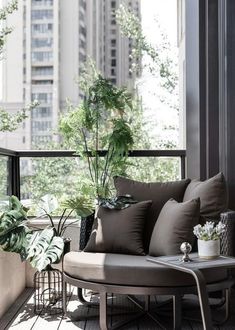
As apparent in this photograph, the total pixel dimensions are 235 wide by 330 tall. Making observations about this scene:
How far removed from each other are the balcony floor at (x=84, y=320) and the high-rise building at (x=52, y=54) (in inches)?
179

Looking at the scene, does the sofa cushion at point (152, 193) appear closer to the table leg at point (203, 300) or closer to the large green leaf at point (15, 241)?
the large green leaf at point (15, 241)

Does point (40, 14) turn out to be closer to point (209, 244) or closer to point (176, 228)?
point (176, 228)

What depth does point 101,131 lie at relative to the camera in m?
4.58

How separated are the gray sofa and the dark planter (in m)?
0.20

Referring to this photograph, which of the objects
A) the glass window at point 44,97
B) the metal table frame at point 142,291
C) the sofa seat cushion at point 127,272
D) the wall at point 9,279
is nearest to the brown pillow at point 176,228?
the sofa seat cushion at point 127,272

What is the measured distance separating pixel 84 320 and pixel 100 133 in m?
1.82

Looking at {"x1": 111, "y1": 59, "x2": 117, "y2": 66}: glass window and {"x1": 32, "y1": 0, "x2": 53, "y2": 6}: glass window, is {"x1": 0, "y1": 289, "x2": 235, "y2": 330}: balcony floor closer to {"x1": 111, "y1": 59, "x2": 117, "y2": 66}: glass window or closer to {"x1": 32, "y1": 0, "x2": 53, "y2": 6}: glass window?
{"x1": 111, "y1": 59, "x2": 117, "y2": 66}: glass window

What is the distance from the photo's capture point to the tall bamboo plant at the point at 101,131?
14.5 ft

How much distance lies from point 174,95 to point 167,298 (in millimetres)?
4293

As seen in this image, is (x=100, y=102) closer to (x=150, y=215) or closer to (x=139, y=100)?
(x=150, y=215)

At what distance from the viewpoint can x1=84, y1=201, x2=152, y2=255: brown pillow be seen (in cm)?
339

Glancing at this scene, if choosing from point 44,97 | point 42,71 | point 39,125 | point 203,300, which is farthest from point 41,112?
point 203,300

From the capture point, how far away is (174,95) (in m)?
7.59

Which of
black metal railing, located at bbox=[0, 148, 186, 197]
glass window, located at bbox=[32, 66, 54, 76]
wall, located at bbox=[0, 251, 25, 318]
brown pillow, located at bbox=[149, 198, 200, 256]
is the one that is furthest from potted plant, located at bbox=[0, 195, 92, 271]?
glass window, located at bbox=[32, 66, 54, 76]
